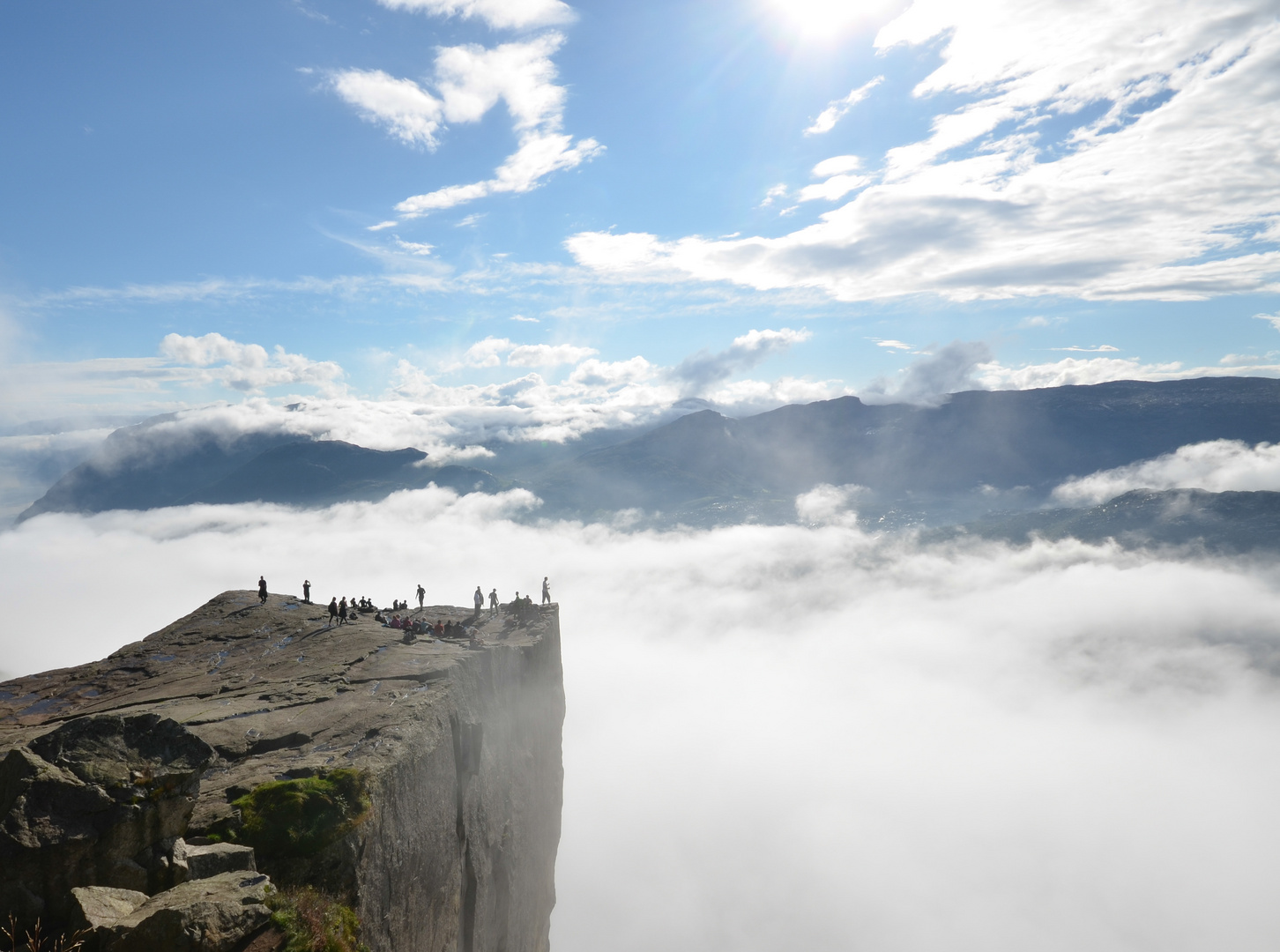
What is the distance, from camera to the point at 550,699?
49.4 m

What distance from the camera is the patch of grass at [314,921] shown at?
1241 centimetres

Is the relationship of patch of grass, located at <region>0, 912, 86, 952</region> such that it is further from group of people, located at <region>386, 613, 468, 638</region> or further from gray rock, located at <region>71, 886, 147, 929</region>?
group of people, located at <region>386, 613, 468, 638</region>

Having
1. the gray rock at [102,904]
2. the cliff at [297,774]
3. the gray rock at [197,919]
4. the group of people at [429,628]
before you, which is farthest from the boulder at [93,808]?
the group of people at [429,628]

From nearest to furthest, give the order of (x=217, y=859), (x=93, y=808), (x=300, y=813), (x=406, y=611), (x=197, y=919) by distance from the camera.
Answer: (x=197, y=919), (x=93, y=808), (x=217, y=859), (x=300, y=813), (x=406, y=611)

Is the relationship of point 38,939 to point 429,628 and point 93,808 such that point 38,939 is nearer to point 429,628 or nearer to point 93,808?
point 93,808

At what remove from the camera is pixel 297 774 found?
1866cm

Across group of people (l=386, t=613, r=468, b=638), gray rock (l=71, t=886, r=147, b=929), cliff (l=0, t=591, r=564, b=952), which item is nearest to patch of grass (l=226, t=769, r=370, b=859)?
cliff (l=0, t=591, r=564, b=952)

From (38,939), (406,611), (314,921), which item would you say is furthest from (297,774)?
(406,611)

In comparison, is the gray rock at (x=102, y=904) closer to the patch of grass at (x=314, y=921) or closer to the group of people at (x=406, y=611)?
the patch of grass at (x=314, y=921)

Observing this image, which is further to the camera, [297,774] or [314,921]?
[297,774]

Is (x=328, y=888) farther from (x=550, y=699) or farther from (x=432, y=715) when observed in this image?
(x=550, y=699)

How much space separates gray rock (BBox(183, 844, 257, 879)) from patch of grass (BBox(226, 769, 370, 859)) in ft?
4.93

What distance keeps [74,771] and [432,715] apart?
541 inches

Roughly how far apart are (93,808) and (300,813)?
20.1 feet
